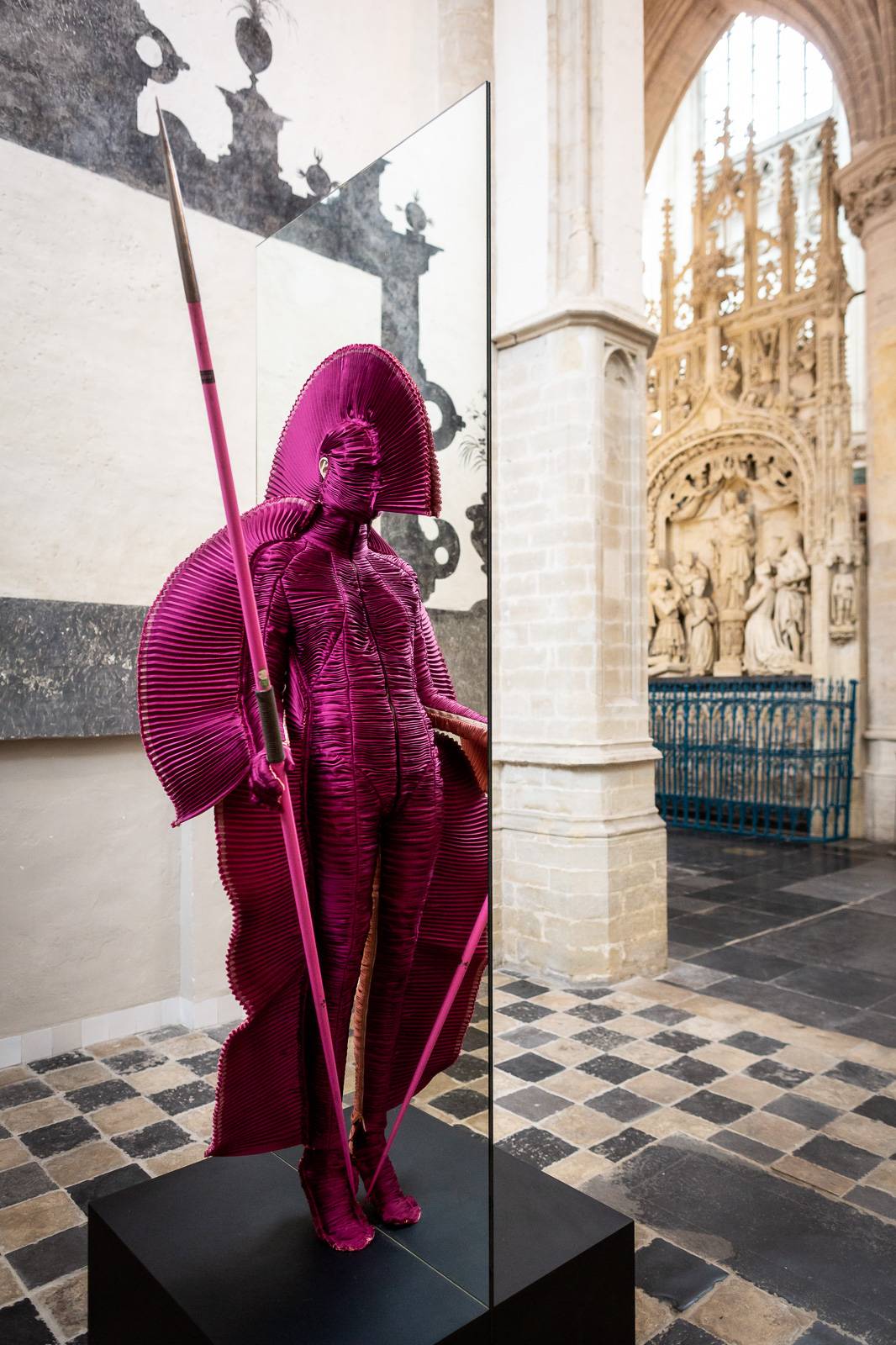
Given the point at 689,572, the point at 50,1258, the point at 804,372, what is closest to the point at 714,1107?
the point at 50,1258

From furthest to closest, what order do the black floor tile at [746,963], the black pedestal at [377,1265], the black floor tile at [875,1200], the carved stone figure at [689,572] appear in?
the carved stone figure at [689,572] < the black floor tile at [746,963] < the black floor tile at [875,1200] < the black pedestal at [377,1265]

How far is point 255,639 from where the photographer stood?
156cm

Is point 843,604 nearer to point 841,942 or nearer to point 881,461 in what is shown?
point 881,461

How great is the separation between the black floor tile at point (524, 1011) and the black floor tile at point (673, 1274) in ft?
5.82

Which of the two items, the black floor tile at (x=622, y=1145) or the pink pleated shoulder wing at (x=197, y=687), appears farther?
the black floor tile at (x=622, y=1145)

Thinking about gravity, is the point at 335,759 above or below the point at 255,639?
below

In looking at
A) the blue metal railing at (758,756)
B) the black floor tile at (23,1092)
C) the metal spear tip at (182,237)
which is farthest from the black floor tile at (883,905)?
the metal spear tip at (182,237)

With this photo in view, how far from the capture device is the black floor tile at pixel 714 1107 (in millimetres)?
3287

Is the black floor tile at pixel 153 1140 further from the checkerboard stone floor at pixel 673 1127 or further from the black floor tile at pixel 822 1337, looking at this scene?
the black floor tile at pixel 822 1337

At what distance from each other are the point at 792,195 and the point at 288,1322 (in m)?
12.7

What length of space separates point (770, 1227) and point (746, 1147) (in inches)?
19.1

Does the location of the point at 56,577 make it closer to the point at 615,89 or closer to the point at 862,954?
the point at 615,89

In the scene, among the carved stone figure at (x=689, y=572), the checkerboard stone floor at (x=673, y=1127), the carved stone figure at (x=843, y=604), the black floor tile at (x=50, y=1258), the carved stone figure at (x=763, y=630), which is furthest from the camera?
the carved stone figure at (x=689, y=572)

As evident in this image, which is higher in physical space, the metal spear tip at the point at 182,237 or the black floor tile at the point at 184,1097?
the metal spear tip at the point at 182,237
